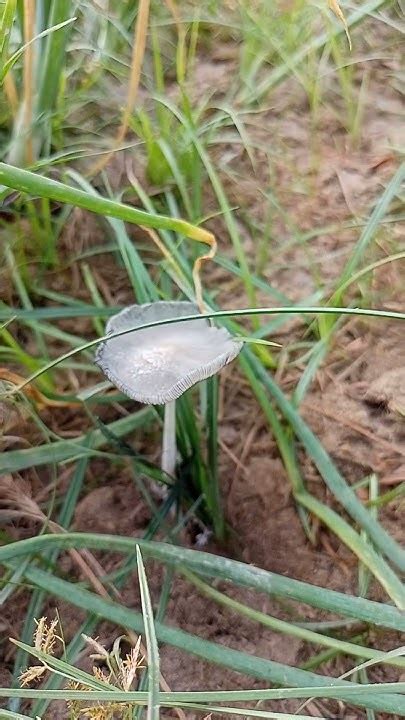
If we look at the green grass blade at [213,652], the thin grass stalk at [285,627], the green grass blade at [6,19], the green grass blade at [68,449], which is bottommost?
Result: the thin grass stalk at [285,627]

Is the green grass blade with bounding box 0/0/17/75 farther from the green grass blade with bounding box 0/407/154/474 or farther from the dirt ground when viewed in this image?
the green grass blade with bounding box 0/407/154/474

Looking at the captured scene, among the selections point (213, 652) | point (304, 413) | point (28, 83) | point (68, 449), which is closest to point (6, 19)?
point (28, 83)

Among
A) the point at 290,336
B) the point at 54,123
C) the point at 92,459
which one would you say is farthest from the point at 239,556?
the point at 54,123

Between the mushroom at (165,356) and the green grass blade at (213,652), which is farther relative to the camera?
the mushroom at (165,356)

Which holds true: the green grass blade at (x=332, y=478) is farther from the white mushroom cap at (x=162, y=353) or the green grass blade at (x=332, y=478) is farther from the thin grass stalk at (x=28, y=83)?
the thin grass stalk at (x=28, y=83)

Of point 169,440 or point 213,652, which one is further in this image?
point 169,440

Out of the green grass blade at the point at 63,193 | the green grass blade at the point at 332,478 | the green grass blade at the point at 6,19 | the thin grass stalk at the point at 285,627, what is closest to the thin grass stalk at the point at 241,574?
the thin grass stalk at the point at 285,627

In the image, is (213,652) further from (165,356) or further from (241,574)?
(165,356)

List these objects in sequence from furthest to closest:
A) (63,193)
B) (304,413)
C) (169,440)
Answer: (304,413) → (169,440) → (63,193)
